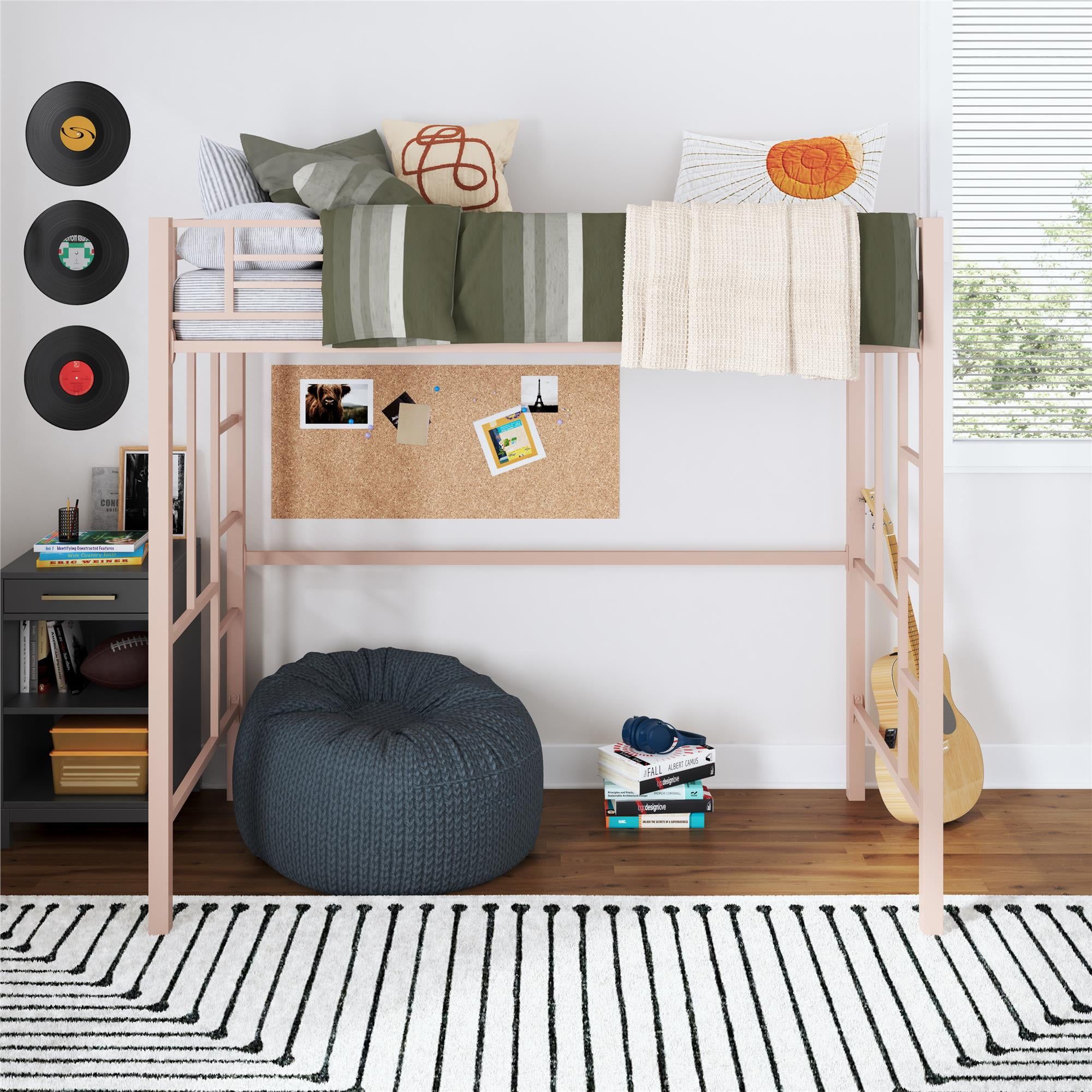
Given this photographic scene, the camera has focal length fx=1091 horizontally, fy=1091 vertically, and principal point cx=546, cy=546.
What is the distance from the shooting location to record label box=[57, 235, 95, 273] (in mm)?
2883

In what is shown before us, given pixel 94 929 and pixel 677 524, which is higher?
pixel 677 524

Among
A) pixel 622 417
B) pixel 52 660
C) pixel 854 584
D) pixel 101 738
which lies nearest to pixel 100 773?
pixel 101 738

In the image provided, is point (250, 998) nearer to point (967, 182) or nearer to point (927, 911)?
point (927, 911)

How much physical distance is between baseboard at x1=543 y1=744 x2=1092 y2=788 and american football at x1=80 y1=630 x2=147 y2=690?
1.11 m

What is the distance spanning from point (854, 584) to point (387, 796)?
1412mm

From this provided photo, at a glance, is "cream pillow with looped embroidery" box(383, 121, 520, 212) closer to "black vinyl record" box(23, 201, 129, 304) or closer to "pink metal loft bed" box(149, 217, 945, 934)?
"pink metal loft bed" box(149, 217, 945, 934)

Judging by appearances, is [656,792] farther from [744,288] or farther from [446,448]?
[744,288]

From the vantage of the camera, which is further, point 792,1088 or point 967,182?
point 967,182

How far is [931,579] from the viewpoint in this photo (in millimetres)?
2215

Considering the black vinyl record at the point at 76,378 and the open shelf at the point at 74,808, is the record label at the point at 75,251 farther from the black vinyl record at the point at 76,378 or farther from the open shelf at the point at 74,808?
the open shelf at the point at 74,808

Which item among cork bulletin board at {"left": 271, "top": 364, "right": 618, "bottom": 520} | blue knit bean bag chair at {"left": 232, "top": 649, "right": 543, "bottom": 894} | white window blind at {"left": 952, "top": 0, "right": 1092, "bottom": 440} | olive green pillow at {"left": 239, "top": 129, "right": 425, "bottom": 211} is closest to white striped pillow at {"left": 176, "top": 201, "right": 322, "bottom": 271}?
olive green pillow at {"left": 239, "top": 129, "right": 425, "bottom": 211}

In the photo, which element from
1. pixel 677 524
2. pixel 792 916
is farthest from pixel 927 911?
pixel 677 524

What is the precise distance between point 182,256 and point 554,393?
1087 millimetres

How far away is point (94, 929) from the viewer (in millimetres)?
2258
